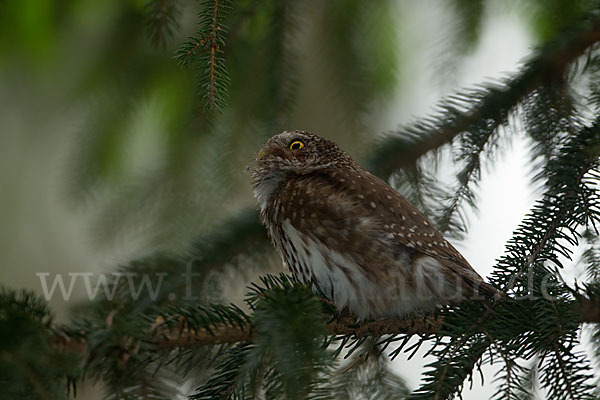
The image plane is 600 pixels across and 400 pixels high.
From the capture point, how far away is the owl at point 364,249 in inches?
92.9

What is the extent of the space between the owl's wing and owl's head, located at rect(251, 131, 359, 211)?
0.21 meters

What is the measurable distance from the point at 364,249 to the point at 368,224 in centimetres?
11

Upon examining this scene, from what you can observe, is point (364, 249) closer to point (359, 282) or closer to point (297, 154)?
point (359, 282)

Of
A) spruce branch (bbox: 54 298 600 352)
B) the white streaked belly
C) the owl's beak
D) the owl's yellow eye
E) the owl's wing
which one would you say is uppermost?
the owl's yellow eye

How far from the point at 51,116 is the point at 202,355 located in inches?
114

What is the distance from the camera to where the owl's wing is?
2457 mm

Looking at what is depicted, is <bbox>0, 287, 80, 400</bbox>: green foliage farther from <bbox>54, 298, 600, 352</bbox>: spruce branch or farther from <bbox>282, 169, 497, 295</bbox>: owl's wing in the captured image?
<bbox>282, 169, 497, 295</bbox>: owl's wing

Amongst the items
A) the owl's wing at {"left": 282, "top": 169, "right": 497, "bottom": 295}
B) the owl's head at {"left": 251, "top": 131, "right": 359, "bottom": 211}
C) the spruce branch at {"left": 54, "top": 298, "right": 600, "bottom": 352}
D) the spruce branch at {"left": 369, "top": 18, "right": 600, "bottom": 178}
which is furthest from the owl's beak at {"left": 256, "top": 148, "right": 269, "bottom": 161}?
the spruce branch at {"left": 54, "top": 298, "right": 600, "bottom": 352}

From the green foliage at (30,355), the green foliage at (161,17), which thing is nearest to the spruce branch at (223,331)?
the green foliage at (30,355)

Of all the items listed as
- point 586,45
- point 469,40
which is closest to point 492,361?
point 586,45

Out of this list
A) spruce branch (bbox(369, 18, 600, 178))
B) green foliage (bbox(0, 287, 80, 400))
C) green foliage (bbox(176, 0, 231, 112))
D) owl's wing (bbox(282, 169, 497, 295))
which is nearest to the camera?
green foliage (bbox(0, 287, 80, 400))

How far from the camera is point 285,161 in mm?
2848

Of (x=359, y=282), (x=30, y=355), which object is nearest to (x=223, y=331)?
(x=30, y=355)

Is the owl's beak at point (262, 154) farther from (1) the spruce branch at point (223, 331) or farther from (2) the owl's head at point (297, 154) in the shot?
(1) the spruce branch at point (223, 331)
